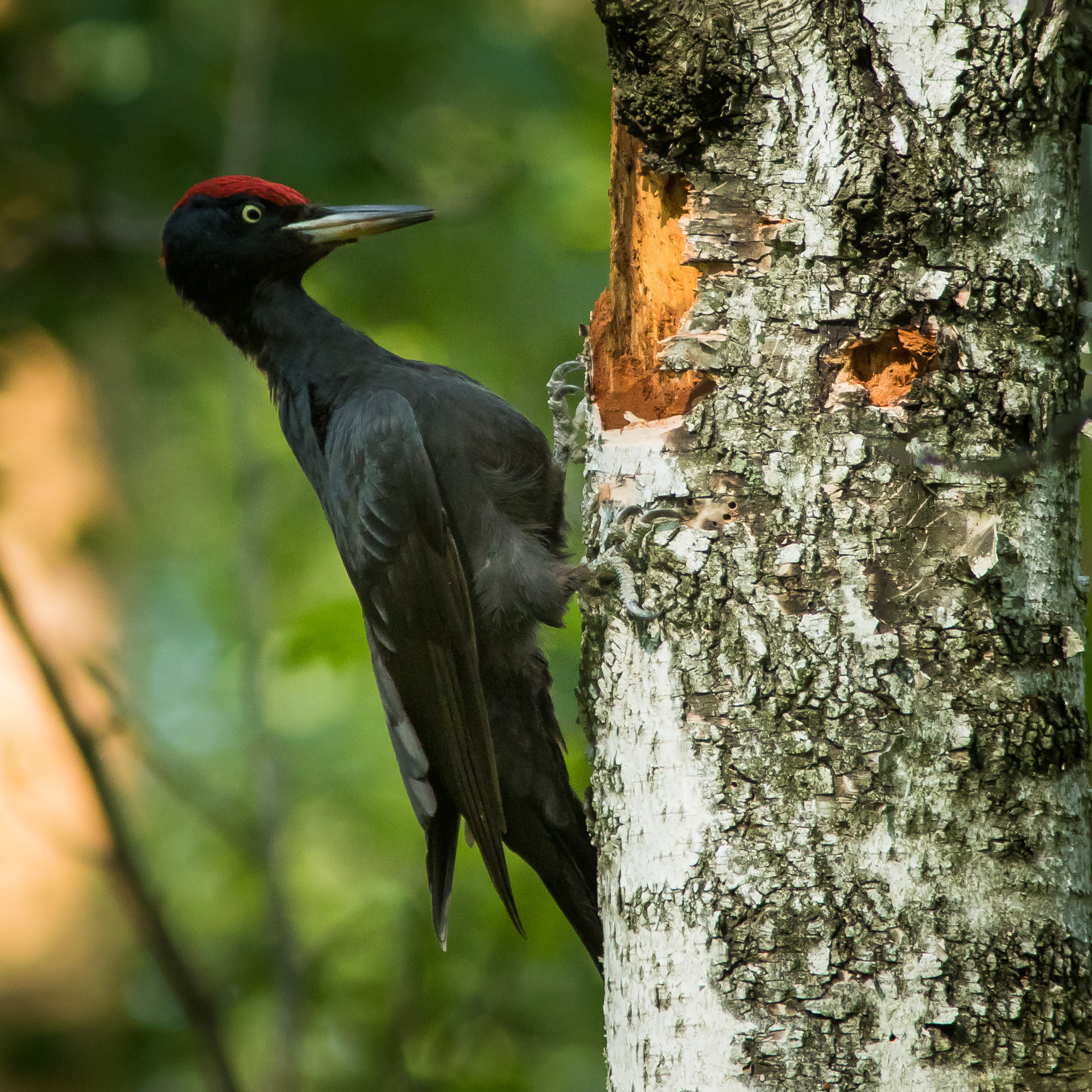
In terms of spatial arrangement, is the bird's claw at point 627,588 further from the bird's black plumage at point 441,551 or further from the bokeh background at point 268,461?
the bokeh background at point 268,461

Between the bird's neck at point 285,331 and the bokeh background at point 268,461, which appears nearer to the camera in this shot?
the bird's neck at point 285,331

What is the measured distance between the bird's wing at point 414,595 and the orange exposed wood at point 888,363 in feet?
4.44

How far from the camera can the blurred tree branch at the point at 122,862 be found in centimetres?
257

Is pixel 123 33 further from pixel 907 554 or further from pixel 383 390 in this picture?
pixel 907 554

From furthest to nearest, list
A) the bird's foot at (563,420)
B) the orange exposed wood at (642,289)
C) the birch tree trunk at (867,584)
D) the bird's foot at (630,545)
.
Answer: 1. the bird's foot at (563,420)
2. the orange exposed wood at (642,289)
3. the bird's foot at (630,545)
4. the birch tree trunk at (867,584)

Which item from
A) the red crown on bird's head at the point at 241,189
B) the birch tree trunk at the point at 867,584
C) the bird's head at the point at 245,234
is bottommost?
the birch tree trunk at the point at 867,584

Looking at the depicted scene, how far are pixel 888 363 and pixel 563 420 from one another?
1.48 metres

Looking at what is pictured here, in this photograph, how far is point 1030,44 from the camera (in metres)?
1.57

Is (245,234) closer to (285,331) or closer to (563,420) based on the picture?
(285,331)

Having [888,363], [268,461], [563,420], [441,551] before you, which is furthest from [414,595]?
[888,363]

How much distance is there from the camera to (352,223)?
3.15m

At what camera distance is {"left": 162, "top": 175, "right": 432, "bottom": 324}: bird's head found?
3168mm

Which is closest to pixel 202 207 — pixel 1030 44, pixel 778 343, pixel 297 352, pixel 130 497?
pixel 297 352

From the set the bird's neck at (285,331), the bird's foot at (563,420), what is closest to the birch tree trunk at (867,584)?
the bird's foot at (563,420)
